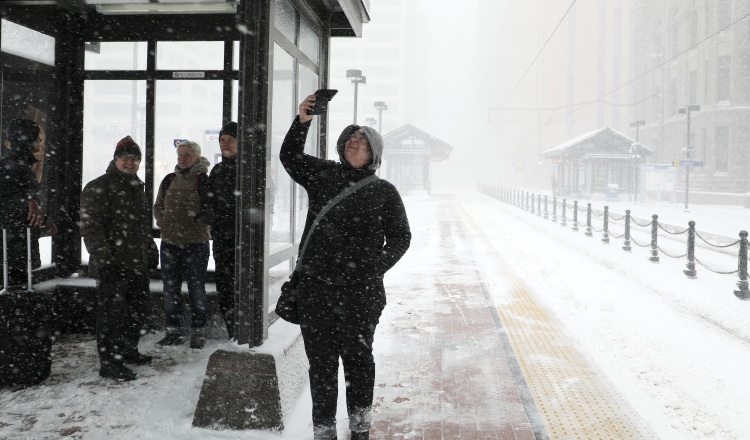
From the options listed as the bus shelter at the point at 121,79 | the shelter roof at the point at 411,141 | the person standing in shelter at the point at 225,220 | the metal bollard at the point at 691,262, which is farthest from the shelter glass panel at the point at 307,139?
the shelter roof at the point at 411,141

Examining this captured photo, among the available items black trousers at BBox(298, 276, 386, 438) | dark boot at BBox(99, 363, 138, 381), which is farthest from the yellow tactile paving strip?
dark boot at BBox(99, 363, 138, 381)

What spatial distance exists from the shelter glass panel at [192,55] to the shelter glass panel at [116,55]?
20 cm

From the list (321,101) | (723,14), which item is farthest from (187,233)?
(723,14)

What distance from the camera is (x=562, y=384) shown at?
4945 mm

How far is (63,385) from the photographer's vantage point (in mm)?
4609

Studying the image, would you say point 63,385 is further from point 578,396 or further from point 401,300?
point 401,300

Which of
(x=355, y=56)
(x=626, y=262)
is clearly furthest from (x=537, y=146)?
(x=626, y=262)

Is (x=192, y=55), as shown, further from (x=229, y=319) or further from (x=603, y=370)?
(x=603, y=370)

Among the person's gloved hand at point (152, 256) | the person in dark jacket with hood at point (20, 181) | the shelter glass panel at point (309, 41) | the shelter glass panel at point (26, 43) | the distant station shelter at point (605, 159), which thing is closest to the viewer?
the person in dark jacket with hood at point (20, 181)

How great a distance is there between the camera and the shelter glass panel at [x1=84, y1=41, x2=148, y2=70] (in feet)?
20.1

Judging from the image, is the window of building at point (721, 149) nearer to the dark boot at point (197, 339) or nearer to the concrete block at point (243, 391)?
the dark boot at point (197, 339)

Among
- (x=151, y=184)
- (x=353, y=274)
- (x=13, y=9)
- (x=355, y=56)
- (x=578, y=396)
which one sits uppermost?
(x=355, y=56)

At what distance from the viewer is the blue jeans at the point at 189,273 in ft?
18.2

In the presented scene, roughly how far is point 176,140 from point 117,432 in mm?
3377
